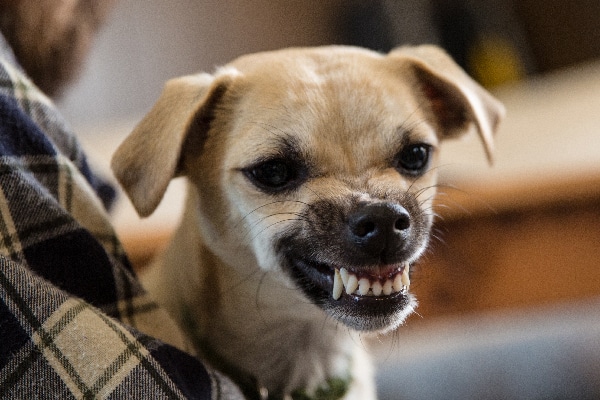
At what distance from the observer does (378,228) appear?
0.79 m

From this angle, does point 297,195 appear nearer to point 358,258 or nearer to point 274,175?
point 274,175

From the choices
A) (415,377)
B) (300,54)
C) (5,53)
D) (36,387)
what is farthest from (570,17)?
(36,387)

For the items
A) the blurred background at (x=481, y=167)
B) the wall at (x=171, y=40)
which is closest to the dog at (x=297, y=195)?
the blurred background at (x=481, y=167)

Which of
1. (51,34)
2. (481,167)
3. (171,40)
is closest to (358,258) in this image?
(51,34)

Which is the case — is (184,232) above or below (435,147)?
below

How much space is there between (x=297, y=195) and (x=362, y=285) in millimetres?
171

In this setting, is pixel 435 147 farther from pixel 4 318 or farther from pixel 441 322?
pixel 441 322

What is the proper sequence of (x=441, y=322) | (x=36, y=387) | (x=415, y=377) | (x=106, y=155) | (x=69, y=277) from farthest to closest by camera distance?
(x=106, y=155)
(x=441, y=322)
(x=415, y=377)
(x=69, y=277)
(x=36, y=387)

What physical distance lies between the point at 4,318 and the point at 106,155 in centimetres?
211

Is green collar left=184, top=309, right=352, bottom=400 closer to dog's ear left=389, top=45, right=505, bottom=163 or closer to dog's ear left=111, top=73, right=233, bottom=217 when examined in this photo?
dog's ear left=111, top=73, right=233, bottom=217

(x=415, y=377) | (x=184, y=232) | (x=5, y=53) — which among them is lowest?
(x=415, y=377)

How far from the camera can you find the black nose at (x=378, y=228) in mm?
793

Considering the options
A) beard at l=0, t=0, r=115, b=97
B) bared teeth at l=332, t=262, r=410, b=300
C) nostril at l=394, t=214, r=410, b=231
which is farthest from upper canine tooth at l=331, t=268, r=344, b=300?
beard at l=0, t=0, r=115, b=97

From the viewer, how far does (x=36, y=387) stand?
576 mm
